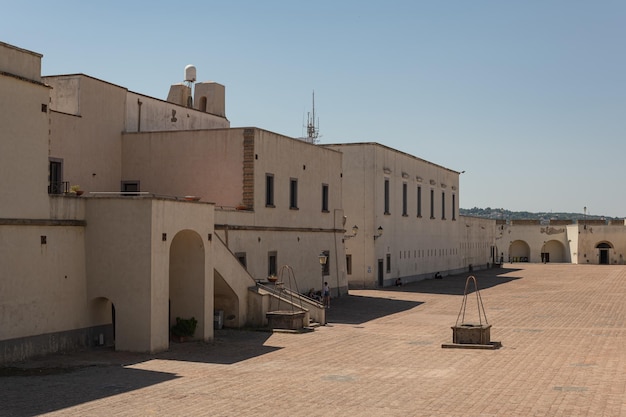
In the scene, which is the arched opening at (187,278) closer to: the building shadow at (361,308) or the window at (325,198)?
the building shadow at (361,308)

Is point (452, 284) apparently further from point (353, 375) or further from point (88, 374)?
point (88, 374)

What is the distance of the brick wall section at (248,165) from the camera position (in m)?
32.4

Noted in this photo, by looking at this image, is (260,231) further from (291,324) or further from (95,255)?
(95,255)

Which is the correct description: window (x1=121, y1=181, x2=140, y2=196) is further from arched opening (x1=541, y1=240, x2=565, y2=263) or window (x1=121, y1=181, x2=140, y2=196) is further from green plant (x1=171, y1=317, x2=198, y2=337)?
arched opening (x1=541, y1=240, x2=565, y2=263)

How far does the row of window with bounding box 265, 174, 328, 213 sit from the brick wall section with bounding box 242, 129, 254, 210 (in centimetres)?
140

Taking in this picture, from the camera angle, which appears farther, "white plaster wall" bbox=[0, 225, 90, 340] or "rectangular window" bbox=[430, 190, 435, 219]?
"rectangular window" bbox=[430, 190, 435, 219]

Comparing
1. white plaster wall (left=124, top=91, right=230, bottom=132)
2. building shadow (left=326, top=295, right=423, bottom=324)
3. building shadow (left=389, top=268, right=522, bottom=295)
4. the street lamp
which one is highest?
white plaster wall (left=124, top=91, right=230, bottom=132)

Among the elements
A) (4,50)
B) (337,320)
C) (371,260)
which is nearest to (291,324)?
(337,320)

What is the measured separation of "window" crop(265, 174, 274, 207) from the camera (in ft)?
111

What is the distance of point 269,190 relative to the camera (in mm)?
34250

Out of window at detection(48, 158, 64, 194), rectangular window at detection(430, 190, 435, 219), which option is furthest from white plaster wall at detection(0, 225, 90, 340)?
rectangular window at detection(430, 190, 435, 219)

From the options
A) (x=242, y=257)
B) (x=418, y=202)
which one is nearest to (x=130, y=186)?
(x=242, y=257)

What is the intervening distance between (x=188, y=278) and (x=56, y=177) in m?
7.70

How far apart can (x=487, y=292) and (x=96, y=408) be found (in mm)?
34343
